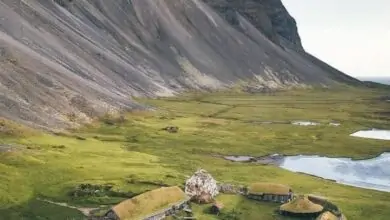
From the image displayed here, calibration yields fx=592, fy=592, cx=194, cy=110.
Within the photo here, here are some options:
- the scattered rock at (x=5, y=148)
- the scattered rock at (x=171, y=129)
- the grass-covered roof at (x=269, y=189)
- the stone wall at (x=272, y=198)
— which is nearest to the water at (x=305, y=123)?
the scattered rock at (x=171, y=129)

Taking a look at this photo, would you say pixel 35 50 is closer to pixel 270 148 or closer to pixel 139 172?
pixel 270 148

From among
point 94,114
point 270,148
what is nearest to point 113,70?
point 94,114

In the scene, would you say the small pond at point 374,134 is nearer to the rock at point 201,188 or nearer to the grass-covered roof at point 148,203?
the rock at point 201,188

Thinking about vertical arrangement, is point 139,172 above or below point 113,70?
below

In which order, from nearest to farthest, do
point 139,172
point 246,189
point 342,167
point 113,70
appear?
point 246,189 < point 139,172 < point 342,167 < point 113,70

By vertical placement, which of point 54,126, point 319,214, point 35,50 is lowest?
point 319,214

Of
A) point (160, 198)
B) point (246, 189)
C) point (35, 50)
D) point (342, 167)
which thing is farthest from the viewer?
point (35, 50)

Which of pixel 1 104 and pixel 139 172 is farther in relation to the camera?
pixel 1 104

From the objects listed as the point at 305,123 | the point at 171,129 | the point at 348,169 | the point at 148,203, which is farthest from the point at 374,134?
the point at 148,203
